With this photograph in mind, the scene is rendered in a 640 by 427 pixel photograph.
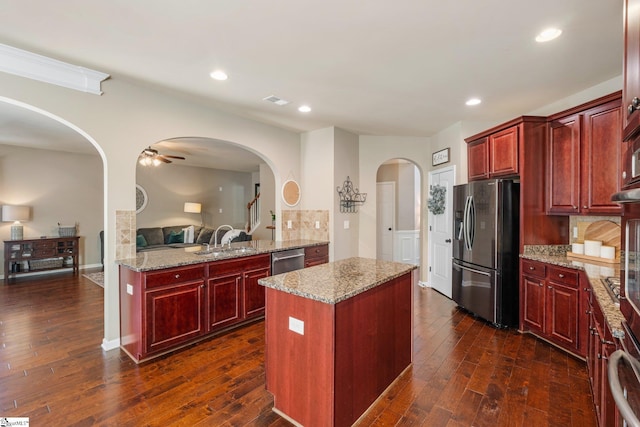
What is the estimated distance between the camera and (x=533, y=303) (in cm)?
316

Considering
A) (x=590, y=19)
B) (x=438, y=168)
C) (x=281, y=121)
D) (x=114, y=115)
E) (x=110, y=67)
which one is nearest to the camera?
(x=590, y=19)

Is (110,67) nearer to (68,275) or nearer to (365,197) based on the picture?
(365,197)

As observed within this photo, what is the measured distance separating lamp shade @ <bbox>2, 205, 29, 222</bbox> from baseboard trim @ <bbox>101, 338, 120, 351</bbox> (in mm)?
4636

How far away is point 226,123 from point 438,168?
3.40 meters

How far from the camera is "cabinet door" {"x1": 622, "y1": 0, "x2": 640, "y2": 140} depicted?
1.08 metres

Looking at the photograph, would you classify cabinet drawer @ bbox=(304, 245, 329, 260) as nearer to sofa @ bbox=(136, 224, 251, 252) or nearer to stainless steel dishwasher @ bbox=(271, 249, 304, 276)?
stainless steel dishwasher @ bbox=(271, 249, 304, 276)

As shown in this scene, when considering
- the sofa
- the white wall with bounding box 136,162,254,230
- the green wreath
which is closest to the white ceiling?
the green wreath

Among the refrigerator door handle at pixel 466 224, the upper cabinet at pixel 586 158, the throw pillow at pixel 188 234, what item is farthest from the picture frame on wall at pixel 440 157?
the throw pillow at pixel 188 234

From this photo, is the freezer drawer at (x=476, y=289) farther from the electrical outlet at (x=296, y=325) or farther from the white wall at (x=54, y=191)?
the white wall at (x=54, y=191)

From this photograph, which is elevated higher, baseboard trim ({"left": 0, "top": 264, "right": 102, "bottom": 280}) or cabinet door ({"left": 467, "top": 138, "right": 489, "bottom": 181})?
cabinet door ({"left": 467, "top": 138, "right": 489, "bottom": 181})

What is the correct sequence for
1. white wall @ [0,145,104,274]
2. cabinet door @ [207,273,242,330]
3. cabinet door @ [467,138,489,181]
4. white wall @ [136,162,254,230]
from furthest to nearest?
white wall @ [136,162,254,230], white wall @ [0,145,104,274], cabinet door @ [467,138,489,181], cabinet door @ [207,273,242,330]

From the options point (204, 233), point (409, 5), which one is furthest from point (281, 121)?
point (204, 233)

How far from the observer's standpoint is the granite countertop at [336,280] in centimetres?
184

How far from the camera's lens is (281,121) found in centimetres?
436
